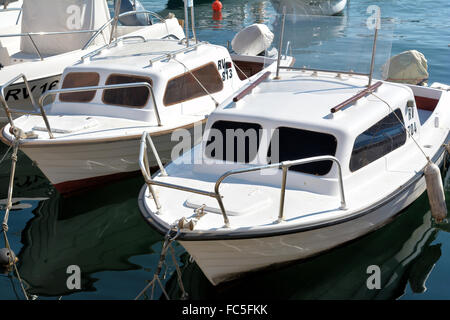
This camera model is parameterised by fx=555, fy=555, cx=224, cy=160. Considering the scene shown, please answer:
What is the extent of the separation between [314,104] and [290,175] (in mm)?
1030

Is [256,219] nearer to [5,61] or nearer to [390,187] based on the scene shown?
[390,187]

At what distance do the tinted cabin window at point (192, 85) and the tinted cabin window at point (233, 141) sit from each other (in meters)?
2.06

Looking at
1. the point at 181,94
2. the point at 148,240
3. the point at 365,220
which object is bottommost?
the point at 148,240

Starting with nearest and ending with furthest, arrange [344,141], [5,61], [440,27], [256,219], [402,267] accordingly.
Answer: [256,219]
[344,141]
[402,267]
[5,61]
[440,27]

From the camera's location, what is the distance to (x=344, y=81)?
7.20 m

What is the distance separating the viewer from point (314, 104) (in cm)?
655

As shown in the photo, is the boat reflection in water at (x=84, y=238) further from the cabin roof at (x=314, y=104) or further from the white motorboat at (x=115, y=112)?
the cabin roof at (x=314, y=104)

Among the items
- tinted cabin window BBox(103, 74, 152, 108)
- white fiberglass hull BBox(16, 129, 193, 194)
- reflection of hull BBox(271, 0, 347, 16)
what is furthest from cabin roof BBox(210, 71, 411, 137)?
reflection of hull BBox(271, 0, 347, 16)

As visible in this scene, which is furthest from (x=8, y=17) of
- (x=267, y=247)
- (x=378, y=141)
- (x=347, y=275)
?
(x=347, y=275)

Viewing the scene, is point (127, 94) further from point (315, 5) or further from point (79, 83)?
point (315, 5)

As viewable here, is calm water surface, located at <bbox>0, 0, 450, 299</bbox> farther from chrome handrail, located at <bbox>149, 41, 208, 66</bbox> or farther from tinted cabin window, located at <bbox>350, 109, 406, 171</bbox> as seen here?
chrome handrail, located at <bbox>149, 41, 208, 66</bbox>
